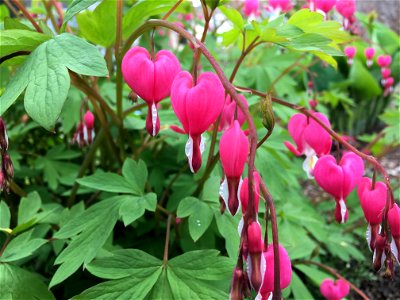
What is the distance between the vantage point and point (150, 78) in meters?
0.76

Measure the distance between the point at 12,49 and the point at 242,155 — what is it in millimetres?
488

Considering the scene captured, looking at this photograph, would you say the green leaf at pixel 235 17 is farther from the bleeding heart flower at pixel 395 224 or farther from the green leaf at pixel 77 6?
the bleeding heart flower at pixel 395 224

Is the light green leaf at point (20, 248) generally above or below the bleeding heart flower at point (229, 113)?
below

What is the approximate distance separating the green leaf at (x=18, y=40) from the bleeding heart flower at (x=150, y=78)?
0.19 meters

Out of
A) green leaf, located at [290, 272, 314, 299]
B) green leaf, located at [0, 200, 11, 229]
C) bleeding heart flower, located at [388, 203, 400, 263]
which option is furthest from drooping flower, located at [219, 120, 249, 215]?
green leaf, located at [290, 272, 314, 299]

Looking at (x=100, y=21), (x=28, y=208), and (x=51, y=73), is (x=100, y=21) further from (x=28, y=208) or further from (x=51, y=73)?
(x=28, y=208)

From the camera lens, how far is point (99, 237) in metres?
0.98

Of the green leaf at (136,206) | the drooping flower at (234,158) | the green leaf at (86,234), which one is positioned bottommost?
the green leaf at (86,234)

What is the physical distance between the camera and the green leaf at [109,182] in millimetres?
1081

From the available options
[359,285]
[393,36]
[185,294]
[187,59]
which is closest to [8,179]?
[185,294]

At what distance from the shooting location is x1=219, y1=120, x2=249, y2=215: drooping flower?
0.63m

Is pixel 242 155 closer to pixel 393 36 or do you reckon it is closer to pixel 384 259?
pixel 384 259

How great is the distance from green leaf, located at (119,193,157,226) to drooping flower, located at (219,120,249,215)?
0.37 m

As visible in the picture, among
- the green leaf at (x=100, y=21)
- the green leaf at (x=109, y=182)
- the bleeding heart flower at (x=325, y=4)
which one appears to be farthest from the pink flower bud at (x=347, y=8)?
the green leaf at (x=109, y=182)
